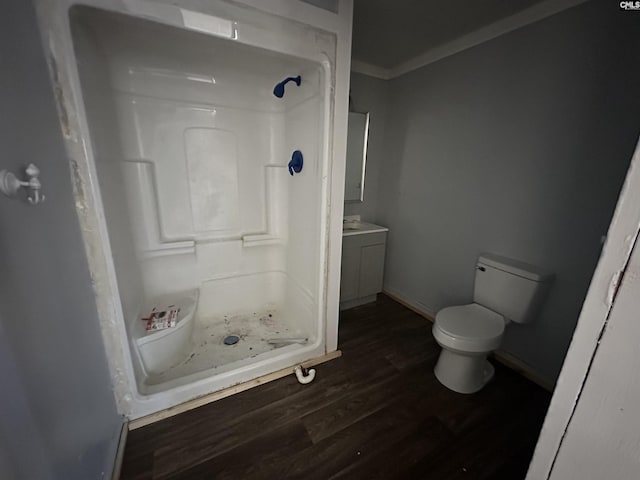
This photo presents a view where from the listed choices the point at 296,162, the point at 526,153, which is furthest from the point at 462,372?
the point at 296,162

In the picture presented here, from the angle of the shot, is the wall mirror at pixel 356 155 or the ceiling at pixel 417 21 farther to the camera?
the wall mirror at pixel 356 155

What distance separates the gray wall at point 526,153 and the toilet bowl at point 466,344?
347 millimetres

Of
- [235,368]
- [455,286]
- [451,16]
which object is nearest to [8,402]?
[235,368]

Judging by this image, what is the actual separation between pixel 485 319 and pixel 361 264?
3.37 ft

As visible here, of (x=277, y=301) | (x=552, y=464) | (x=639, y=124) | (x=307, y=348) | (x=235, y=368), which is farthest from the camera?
(x=277, y=301)

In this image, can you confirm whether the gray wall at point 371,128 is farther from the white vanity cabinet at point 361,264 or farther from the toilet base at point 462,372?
the toilet base at point 462,372

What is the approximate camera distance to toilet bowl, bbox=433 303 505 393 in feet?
4.52

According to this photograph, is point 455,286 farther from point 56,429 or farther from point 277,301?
point 56,429

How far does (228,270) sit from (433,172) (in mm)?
1911

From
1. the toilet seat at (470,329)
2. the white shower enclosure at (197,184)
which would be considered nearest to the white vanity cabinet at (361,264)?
the white shower enclosure at (197,184)

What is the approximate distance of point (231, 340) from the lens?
71.1 inches

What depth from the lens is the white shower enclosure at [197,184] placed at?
1.03m

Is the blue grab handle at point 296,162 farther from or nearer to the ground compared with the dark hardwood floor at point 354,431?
farther from the ground

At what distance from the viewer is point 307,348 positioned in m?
1.66
